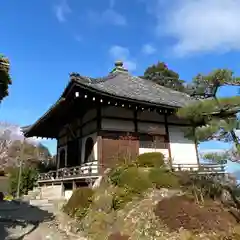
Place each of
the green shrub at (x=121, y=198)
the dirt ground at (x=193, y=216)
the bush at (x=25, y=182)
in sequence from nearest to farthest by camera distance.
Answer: the dirt ground at (x=193, y=216) → the green shrub at (x=121, y=198) → the bush at (x=25, y=182)

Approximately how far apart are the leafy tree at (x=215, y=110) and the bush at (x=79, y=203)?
5285 mm

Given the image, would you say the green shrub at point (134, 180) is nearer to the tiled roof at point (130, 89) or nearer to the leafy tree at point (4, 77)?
the tiled roof at point (130, 89)

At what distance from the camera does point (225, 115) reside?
9305 millimetres

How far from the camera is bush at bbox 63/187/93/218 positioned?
464 inches

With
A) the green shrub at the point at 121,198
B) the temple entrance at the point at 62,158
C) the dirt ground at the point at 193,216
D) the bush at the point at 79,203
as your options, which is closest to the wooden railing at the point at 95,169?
the bush at the point at 79,203

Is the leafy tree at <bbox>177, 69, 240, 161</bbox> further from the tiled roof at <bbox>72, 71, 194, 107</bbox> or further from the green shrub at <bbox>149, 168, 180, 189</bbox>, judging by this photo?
the tiled roof at <bbox>72, 71, 194, 107</bbox>

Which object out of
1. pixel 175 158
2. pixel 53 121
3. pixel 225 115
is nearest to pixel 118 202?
pixel 225 115

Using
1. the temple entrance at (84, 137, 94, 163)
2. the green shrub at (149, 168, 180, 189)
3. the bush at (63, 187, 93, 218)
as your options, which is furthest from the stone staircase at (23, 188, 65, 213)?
the green shrub at (149, 168, 180, 189)

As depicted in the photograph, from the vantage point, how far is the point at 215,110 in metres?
9.22

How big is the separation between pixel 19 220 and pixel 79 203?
253 centimetres

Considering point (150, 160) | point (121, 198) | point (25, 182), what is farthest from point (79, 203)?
point (25, 182)

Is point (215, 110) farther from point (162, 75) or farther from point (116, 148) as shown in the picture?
point (162, 75)

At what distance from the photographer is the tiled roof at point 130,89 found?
14.8 metres

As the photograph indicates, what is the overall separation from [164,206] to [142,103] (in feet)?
23.5
